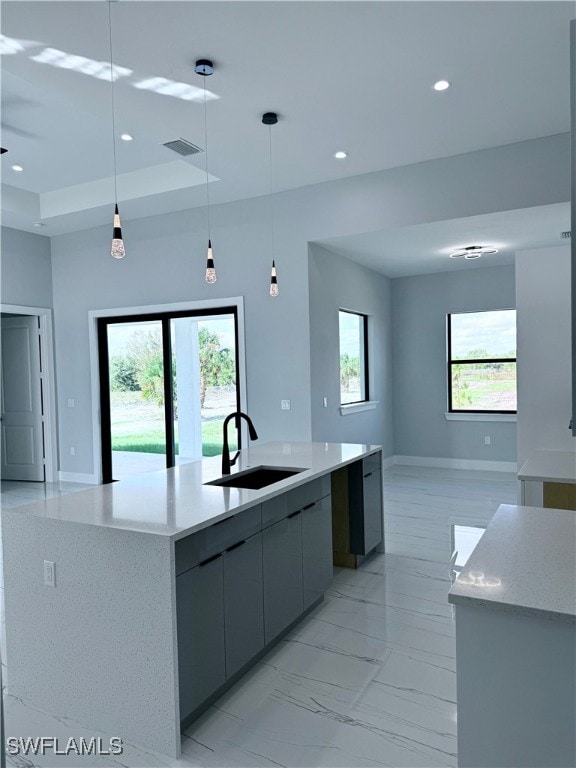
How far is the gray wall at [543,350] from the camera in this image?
4445mm

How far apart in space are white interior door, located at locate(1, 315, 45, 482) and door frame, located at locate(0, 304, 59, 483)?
89mm

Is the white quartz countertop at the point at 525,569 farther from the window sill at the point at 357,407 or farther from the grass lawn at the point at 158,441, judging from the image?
the grass lawn at the point at 158,441

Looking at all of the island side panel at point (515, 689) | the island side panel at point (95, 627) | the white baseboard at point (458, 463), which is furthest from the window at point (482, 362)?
the island side panel at point (515, 689)

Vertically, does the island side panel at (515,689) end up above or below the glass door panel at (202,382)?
below

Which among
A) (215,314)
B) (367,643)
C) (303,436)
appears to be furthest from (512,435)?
(367,643)

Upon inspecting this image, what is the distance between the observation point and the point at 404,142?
4332 mm

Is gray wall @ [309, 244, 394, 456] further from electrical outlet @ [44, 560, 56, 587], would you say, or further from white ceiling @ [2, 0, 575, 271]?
electrical outlet @ [44, 560, 56, 587]

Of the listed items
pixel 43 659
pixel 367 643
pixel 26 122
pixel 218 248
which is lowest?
pixel 367 643

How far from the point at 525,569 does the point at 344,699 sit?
4.25 ft

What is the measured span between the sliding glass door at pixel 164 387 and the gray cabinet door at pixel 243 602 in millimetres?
3494

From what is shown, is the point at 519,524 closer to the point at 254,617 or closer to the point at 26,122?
the point at 254,617

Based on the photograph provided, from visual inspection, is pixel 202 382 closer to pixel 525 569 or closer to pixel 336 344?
pixel 336 344

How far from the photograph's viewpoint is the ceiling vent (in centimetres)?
415

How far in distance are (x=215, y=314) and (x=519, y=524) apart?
4666 millimetres
